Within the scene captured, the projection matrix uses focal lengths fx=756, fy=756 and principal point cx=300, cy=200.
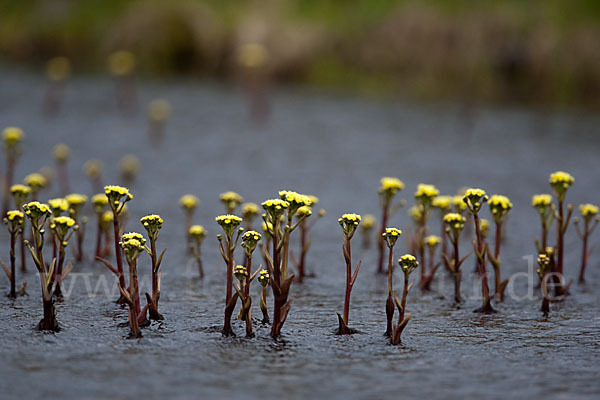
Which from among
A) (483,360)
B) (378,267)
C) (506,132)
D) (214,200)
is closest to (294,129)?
(506,132)

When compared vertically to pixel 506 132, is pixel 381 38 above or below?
above

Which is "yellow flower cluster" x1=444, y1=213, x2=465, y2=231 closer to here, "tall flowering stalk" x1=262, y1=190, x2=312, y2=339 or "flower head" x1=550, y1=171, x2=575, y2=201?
"flower head" x1=550, y1=171, x2=575, y2=201

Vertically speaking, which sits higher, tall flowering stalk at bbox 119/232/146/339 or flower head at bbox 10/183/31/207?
flower head at bbox 10/183/31/207

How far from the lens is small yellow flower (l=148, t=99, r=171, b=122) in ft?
53.1

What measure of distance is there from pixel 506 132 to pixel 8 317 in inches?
545

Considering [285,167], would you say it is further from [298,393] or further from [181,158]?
[298,393]

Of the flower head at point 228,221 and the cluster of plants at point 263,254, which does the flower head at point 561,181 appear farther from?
the flower head at point 228,221

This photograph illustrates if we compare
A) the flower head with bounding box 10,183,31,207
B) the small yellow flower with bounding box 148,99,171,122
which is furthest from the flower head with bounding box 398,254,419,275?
the small yellow flower with bounding box 148,99,171,122

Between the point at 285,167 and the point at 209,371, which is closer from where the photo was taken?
the point at 209,371

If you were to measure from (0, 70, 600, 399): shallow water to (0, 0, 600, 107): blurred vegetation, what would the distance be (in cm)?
747

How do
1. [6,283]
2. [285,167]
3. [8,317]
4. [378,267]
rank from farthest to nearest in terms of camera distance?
[285,167] → [378,267] → [6,283] → [8,317]

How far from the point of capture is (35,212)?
5.50m

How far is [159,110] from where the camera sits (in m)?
17.4

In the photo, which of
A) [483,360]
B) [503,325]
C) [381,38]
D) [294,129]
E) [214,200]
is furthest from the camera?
[381,38]
